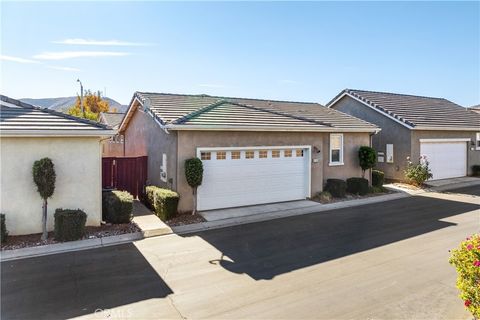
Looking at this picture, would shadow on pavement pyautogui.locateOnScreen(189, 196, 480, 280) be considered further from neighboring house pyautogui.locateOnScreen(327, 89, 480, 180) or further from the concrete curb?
neighboring house pyautogui.locateOnScreen(327, 89, 480, 180)

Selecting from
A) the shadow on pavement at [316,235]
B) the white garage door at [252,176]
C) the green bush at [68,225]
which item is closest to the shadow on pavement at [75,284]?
the green bush at [68,225]

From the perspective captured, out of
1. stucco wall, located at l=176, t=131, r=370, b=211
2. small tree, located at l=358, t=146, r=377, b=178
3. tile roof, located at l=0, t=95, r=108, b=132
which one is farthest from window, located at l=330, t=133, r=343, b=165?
tile roof, located at l=0, t=95, r=108, b=132

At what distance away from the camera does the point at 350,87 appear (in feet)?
75.6

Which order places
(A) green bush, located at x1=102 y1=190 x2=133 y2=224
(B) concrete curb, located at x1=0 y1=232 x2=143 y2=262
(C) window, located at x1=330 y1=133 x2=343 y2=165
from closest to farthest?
(B) concrete curb, located at x1=0 y1=232 x2=143 y2=262
(A) green bush, located at x1=102 y1=190 x2=133 y2=224
(C) window, located at x1=330 y1=133 x2=343 y2=165

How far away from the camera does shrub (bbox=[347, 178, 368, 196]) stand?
1540 centimetres

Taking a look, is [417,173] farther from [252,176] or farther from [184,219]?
[184,219]

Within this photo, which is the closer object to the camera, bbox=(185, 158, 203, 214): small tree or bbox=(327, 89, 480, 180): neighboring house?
bbox=(185, 158, 203, 214): small tree

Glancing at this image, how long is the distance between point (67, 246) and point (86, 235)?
2.41ft

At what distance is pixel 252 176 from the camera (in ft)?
41.7

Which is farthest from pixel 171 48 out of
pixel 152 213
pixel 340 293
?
pixel 340 293

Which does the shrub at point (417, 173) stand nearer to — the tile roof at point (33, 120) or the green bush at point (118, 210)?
the green bush at point (118, 210)

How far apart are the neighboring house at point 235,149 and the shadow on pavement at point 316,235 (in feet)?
6.95

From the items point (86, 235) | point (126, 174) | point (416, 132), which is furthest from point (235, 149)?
point (416, 132)

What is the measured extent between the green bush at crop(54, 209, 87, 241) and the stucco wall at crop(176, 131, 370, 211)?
3.41 metres
